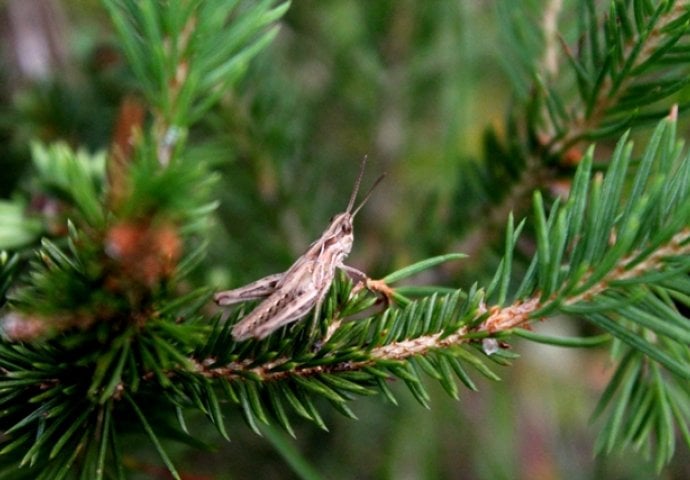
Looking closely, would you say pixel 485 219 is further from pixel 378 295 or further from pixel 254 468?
pixel 254 468

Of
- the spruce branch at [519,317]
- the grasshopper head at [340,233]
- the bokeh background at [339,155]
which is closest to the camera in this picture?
the spruce branch at [519,317]

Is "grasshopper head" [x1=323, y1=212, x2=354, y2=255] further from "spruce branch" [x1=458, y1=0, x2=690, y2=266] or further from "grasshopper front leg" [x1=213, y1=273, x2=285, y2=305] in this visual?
"spruce branch" [x1=458, y1=0, x2=690, y2=266]

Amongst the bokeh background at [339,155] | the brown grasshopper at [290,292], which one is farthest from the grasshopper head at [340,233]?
the bokeh background at [339,155]

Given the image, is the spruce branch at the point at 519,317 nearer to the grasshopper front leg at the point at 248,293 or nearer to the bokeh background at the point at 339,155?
the grasshopper front leg at the point at 248,293

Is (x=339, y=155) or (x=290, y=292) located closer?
(x=290, y=292)

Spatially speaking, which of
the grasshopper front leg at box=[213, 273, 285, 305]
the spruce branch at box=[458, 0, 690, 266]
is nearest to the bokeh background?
the spruce branch at box=[458, 0, 690, 266]

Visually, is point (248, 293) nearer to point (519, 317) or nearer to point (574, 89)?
point (519, 317)

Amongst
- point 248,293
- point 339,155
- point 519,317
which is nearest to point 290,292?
point 248,293
